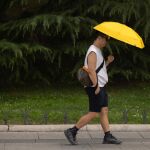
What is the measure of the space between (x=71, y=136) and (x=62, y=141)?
32 cm

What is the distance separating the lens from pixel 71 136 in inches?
340

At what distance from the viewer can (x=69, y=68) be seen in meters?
14.5

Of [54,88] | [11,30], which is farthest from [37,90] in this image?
[11,30]

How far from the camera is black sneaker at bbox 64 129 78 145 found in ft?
28.3

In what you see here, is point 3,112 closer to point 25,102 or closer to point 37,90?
point 25,102

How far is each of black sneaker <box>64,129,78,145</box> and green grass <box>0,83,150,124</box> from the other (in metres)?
1.27

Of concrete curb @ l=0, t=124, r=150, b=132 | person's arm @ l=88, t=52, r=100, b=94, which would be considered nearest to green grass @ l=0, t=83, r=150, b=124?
concrete curb @ l=0, t=124, r=150, b=132

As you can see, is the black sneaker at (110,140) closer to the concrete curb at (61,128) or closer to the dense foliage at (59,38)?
the concrete curb at (61,128)

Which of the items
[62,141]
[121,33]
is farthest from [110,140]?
[121,33]

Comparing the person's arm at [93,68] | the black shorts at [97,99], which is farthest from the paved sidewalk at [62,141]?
the person's arm at [93,68]

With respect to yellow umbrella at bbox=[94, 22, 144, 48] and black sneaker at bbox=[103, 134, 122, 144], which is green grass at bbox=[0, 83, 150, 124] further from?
yellow umbrella at bbox=[94, 22, 144, 48]

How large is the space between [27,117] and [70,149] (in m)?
1.84

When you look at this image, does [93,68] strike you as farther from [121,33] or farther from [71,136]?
[71,136]

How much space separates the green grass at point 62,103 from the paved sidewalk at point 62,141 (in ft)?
2.02
